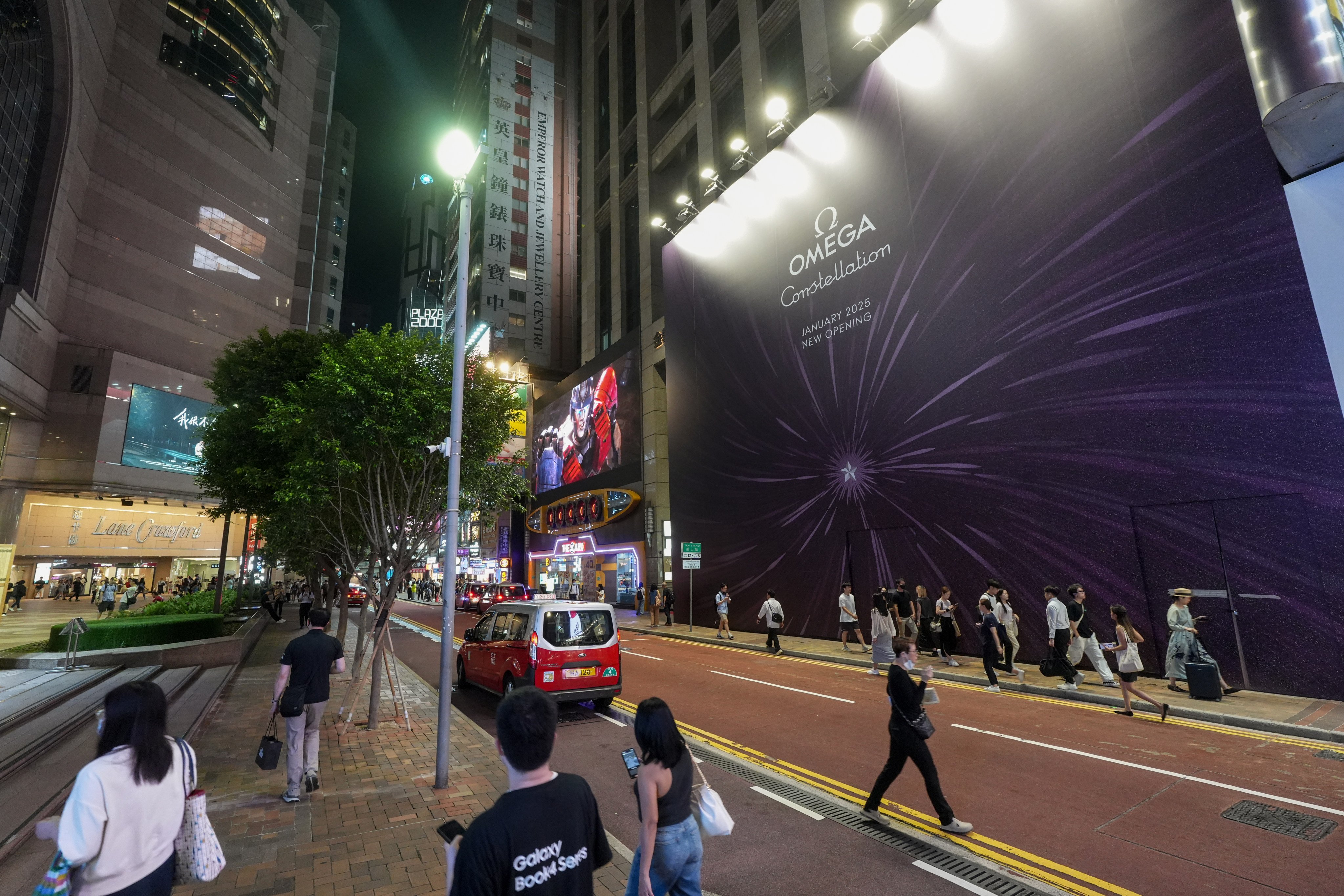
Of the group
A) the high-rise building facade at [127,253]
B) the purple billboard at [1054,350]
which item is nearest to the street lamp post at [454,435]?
A: the purple billboard at [1054,350]

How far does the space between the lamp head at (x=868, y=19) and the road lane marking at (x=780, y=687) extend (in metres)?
18.5

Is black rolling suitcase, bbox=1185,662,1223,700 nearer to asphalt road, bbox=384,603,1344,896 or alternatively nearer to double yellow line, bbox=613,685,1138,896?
asphalt road, bbox=384,603,1344,896

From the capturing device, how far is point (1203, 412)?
11125mm

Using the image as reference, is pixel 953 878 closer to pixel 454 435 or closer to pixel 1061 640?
pixel 454 435

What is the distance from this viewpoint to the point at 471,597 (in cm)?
3403

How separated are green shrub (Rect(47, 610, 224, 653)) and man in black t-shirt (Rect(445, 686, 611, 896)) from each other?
16.5 meters

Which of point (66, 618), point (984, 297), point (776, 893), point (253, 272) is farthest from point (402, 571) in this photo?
point (253, 272)

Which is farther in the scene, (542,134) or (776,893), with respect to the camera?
(542,134)

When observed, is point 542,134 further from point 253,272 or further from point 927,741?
point 927,741

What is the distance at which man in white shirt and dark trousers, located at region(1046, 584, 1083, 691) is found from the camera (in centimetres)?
1080

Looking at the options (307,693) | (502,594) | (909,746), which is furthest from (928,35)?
(502,594)

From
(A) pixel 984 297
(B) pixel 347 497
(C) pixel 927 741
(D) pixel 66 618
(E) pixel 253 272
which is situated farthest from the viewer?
(E) pixel 253 272

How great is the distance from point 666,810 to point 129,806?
2420 millimetres

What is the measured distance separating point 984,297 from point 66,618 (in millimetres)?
36338
